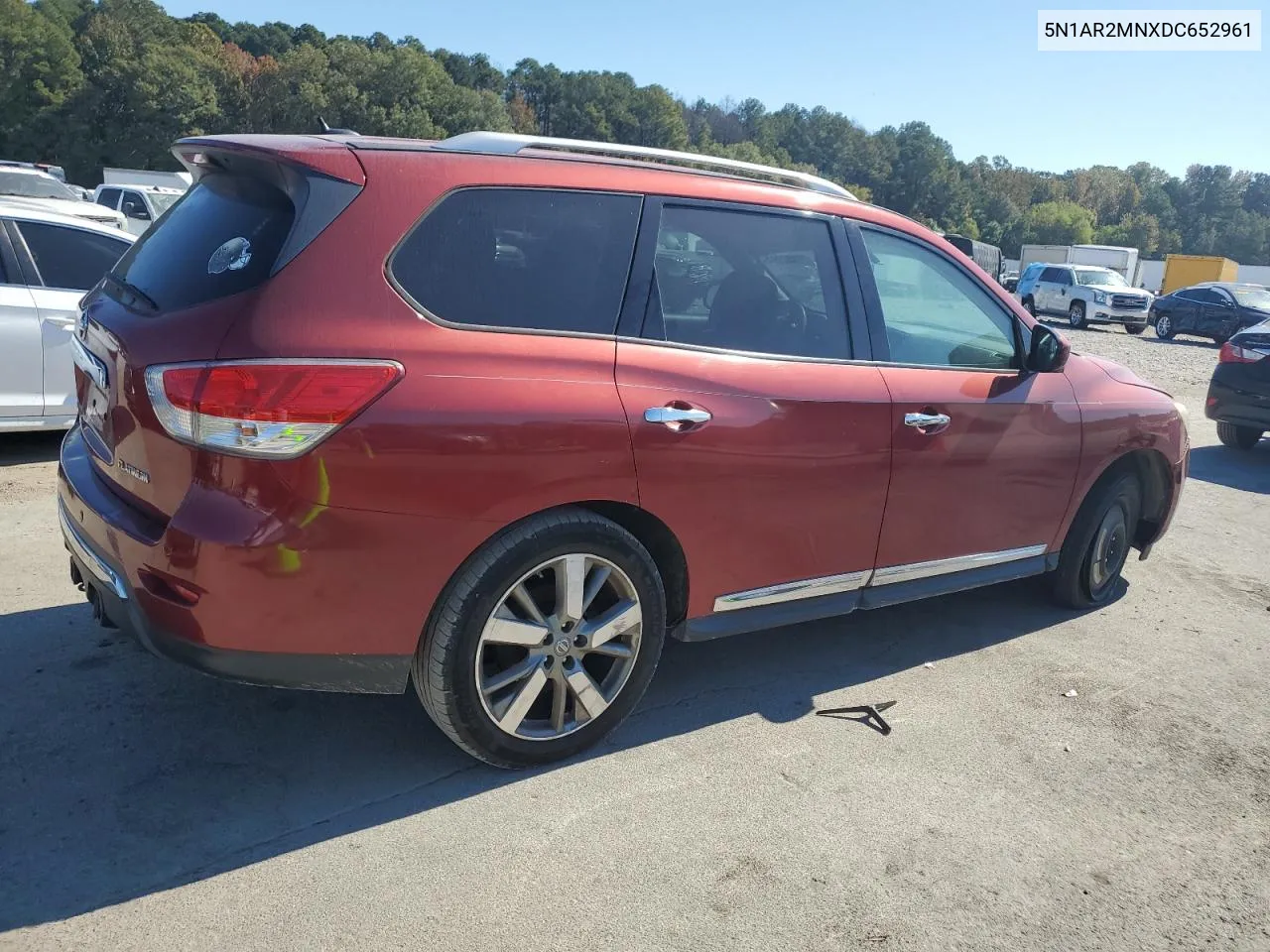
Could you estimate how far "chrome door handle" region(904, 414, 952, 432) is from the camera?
12.6ft

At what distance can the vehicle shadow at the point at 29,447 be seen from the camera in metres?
6.65

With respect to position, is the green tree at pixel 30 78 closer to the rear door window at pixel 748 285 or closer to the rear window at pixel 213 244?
the rear window at pixel 213 244

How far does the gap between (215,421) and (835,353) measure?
7.27ft

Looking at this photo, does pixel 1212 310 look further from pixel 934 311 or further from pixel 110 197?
pixel 110 197

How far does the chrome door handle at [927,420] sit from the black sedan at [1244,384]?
7.53 metres

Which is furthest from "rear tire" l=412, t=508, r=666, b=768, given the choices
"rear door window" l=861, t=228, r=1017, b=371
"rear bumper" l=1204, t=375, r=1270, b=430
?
"rear bumper" l=1204, t=375, r=1270, b=430

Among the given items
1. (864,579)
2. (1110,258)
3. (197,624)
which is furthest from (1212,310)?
(197,624)

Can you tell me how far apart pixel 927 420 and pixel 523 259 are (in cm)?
175

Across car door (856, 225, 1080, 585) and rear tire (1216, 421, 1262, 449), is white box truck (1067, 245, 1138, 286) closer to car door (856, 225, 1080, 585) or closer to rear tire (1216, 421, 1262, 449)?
rear tire (1216, 421, 1262, 449)

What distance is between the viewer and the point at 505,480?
2.87 metres

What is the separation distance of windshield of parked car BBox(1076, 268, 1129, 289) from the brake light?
23.5 m

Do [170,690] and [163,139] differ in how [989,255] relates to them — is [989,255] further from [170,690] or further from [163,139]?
[163,139]

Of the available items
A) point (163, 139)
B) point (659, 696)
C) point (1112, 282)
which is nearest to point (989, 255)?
point (1112, 282)

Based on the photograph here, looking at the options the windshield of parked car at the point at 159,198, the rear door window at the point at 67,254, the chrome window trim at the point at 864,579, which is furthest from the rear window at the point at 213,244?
the windshield of parked car at the point at 159,198
